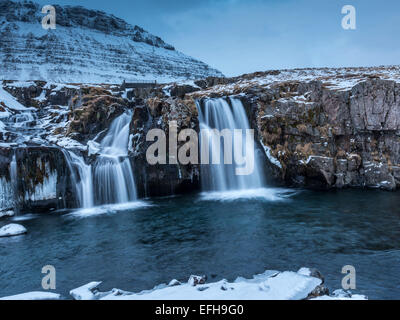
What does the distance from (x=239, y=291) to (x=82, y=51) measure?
339 ft

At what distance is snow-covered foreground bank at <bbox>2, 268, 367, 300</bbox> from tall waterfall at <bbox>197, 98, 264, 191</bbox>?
15.0 metres

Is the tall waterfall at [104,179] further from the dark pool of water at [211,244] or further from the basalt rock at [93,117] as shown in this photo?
the basalt rock at [93,117]

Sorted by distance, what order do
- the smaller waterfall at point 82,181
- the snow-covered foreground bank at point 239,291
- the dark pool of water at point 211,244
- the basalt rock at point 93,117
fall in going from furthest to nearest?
the basalt rock at point 93,117
the smaller waterfall at point 82,181
the dark pool of water at point 211,244
the snow-covered foreground bank at point 239,291

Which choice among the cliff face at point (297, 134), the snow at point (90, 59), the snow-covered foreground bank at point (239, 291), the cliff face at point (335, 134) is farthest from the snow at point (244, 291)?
the snow at point (90, 59)

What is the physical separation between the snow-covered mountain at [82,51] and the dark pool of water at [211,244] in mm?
61005

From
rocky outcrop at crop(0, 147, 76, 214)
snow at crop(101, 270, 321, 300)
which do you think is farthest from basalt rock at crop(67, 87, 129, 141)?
snow at crop(101, 270, 321, 300)

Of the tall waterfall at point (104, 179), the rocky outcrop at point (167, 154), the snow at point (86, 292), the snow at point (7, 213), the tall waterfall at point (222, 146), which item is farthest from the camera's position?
the tall waterfall at point (222, 146)

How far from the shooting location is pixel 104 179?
64.5 ft

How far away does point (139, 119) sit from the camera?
2269 cm

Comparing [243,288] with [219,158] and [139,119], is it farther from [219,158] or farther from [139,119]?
[139,119]

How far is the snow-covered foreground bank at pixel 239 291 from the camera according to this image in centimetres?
648

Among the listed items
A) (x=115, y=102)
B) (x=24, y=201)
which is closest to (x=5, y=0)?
(x=115, y=102)

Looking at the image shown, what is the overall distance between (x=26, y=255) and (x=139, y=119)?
45.4 ft
